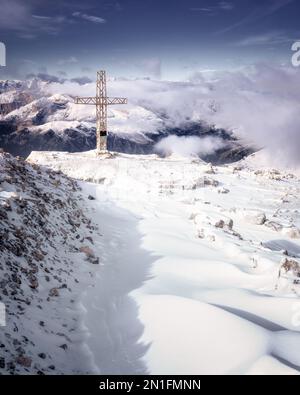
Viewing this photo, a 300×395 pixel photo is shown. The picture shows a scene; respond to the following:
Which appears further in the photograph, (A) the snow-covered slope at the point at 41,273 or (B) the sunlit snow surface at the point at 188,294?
(B) the sunlit snow surface at the point at 188,294

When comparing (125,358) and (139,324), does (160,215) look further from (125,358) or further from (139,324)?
(125,358)

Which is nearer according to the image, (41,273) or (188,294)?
(41,273)

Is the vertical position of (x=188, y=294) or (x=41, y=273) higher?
(x=41, y=273)

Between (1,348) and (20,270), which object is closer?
(1,348)

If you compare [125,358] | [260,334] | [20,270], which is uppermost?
[20,270]

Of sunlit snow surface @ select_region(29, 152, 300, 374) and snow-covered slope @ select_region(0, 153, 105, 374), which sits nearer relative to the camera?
snow-covered slope @ select_region(0, 153, 105, 374)
